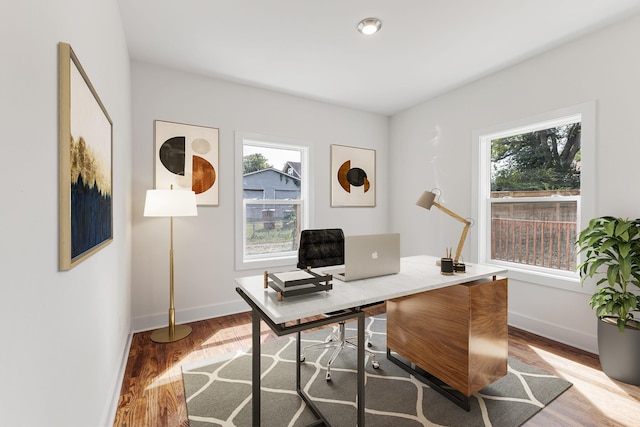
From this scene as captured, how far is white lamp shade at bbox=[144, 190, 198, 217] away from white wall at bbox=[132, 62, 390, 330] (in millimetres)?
506

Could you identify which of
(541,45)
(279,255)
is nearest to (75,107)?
(279,255)

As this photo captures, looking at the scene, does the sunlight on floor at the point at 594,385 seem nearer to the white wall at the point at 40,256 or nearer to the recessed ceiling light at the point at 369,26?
the white wall at the point at 40,256

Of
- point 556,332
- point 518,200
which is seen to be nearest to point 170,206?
point 518,200

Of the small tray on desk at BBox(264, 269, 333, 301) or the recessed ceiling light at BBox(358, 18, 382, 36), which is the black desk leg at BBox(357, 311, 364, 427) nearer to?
the small tray on desk at BBox(264, 269, 333, 301)

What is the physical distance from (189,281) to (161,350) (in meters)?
0.76

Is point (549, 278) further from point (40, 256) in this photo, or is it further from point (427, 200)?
point (40, 256)

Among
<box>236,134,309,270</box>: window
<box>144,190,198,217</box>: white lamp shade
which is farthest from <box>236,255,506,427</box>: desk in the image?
<box>236,134,309,270</box>: window

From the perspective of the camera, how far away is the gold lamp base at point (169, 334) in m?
2.72

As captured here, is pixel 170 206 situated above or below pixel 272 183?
below

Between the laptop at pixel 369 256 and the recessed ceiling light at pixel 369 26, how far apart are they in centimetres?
167

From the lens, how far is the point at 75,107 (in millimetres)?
1132

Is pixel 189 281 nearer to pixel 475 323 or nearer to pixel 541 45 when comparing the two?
pixel 475 323

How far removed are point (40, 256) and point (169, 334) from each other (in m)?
2.23

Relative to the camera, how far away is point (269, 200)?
3711 mm
